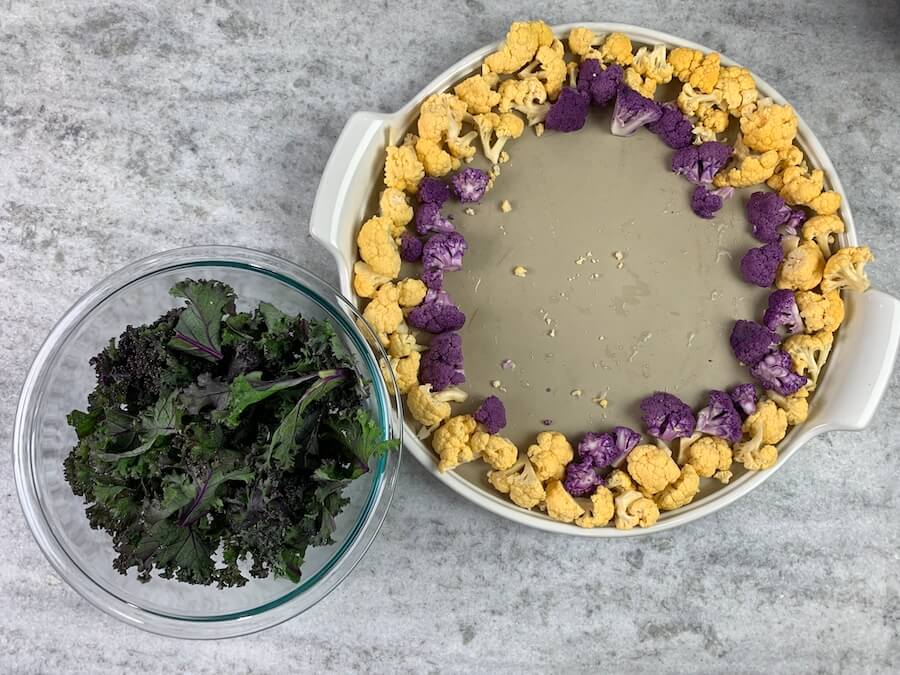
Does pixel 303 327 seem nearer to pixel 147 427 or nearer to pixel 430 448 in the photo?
pixel 147 427

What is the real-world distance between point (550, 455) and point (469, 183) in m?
0.41

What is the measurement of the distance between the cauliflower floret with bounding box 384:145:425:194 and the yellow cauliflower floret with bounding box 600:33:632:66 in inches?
12.6

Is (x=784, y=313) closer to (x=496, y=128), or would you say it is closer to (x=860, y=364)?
(x=860, y=364)

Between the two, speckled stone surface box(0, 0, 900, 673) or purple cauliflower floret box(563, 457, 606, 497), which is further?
speckled stone surface box(0, 0, 900, 673)

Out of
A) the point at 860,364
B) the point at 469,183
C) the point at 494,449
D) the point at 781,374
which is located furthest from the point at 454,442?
the point at 860,364

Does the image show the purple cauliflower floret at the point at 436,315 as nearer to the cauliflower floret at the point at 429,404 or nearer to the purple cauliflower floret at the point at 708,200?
the cauliflower floret at the point at 429,404

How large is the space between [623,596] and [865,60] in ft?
3.13

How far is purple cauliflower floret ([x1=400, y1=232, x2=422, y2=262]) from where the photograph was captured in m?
1.09

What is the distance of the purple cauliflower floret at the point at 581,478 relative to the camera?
1.06m

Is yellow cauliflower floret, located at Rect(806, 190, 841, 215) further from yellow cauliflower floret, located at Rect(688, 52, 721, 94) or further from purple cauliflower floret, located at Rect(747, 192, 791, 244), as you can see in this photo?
yellow cauliflower floret, located at Rect(688, 52, 721, 94)

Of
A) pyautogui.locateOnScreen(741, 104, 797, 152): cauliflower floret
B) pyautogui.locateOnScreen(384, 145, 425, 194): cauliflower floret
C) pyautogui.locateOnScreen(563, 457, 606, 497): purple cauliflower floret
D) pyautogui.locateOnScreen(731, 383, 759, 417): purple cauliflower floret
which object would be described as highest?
pyautogui.locateOnScreen(741, 104, 797, 152): cauliflower floret

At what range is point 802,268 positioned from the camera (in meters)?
1.06

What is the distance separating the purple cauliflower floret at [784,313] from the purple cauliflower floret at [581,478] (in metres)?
0.33

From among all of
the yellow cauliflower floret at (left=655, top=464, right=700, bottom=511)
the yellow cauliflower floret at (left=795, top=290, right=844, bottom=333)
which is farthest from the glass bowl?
the yellow cauliflower floret at (left=795, top=290, right=844, bottom=333)
